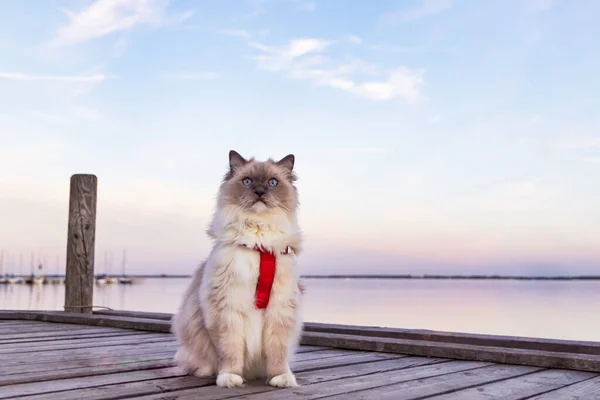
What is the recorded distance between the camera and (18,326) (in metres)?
4.67

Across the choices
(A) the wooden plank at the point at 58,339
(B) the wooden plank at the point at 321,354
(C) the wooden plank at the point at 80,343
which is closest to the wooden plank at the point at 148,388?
(B) the wooden plank at the point at 321,354

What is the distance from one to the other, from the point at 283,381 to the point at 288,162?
97 centimetres

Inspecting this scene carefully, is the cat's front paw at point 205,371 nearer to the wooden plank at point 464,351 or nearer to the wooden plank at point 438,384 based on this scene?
the wooden plank at point 438,384

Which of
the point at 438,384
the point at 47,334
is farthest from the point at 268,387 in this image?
the point at 47,334

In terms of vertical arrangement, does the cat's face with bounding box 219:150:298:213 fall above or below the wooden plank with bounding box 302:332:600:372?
above

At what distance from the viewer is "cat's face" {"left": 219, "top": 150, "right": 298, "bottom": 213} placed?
2.55 m

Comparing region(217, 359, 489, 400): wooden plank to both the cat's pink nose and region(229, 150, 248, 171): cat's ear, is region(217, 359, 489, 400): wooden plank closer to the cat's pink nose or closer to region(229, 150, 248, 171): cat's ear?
the cat's pink nose

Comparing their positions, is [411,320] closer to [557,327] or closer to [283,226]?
[557,327]

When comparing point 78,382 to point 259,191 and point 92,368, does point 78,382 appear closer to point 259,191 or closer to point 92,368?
point 92,368

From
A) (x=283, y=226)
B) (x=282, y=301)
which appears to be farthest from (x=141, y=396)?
(x=283, y=226)

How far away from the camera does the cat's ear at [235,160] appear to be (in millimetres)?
2736

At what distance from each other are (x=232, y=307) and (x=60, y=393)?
729 mm

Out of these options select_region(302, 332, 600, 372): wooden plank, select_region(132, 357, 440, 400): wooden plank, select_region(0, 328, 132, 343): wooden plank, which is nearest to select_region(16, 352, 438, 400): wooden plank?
select_region(132, 357, 440, 400): wooden plank

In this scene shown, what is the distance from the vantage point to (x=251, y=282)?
2.52 metres
